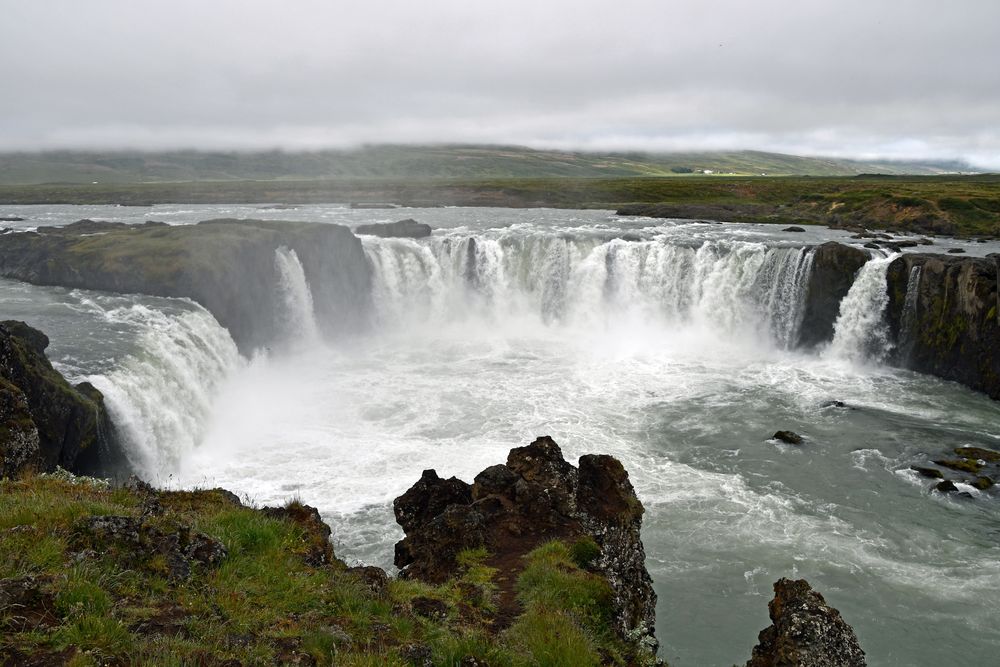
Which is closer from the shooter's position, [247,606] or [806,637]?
[247,606]

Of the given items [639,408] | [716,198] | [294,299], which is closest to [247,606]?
[639,408]

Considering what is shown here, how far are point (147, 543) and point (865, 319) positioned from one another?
3907cm

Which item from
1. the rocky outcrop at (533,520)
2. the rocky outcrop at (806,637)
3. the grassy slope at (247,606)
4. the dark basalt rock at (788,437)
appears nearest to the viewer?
the grassy slope at (247,606)

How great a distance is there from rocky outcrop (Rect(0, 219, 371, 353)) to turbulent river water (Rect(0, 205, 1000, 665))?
1325 mm

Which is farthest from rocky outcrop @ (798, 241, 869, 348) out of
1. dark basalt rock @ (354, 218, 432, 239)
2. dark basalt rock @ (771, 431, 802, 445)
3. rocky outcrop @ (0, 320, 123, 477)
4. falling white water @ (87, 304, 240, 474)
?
rocky outcrop @ (0, 320, 123, 477)

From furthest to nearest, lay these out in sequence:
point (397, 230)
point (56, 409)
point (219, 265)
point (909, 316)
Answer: point (397, 230), point (219, 265), point (909, 316), point (56, 409)

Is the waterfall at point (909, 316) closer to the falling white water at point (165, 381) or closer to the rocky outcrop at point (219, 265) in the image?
the rocky outcrop at point (219, 265)

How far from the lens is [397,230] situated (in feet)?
182

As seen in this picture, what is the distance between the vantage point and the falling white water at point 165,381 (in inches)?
877

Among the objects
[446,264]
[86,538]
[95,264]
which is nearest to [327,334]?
[446,264]

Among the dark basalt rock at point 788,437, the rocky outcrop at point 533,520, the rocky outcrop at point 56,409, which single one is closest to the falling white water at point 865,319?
the dark basalt rock at point 788,437

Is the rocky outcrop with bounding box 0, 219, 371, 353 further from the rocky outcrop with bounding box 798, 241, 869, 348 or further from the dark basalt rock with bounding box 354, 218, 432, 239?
the rocky outcrop with bounding box 798, 241, 869, 348

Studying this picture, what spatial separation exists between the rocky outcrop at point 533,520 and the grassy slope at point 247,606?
0.91 metres

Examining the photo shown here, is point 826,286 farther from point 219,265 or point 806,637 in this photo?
point 219,265
